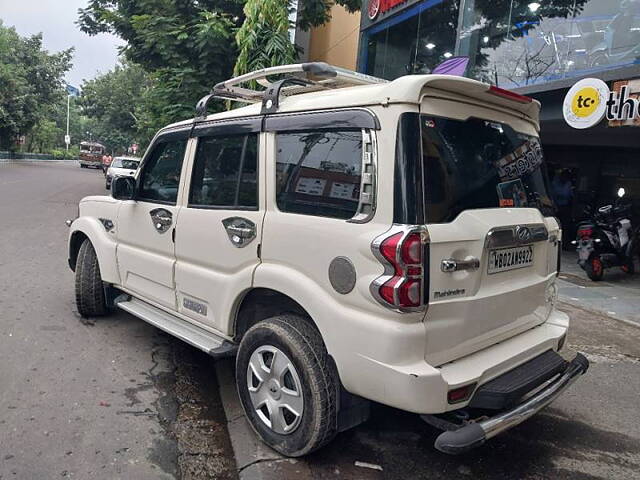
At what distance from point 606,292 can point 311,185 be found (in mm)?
6890

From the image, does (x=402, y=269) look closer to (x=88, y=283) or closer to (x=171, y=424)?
(x=171, y=424)

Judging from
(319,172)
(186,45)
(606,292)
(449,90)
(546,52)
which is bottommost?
(606,292)

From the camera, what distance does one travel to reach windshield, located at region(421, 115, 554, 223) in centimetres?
257

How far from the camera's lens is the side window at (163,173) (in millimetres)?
3979

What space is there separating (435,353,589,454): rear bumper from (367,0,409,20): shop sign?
1292cm

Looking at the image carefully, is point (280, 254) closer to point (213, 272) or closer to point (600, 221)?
point (213, 272)

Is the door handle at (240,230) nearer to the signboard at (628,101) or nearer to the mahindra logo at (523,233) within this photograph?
the mahindra logo at (523,233)

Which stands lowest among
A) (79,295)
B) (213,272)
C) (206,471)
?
(206,471)

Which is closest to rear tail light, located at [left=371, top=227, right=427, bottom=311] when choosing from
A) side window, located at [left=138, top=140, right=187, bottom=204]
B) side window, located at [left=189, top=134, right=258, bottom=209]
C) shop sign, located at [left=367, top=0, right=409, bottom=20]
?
side window, located at [left=189, top=134, right=258, bottom=209]

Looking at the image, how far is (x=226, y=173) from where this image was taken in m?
3.47

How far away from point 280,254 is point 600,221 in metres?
8.07

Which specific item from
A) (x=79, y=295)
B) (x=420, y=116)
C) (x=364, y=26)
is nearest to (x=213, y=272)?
(x=420, y=116)

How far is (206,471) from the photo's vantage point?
2.86 metres

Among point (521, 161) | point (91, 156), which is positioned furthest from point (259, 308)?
point (91, 156)
